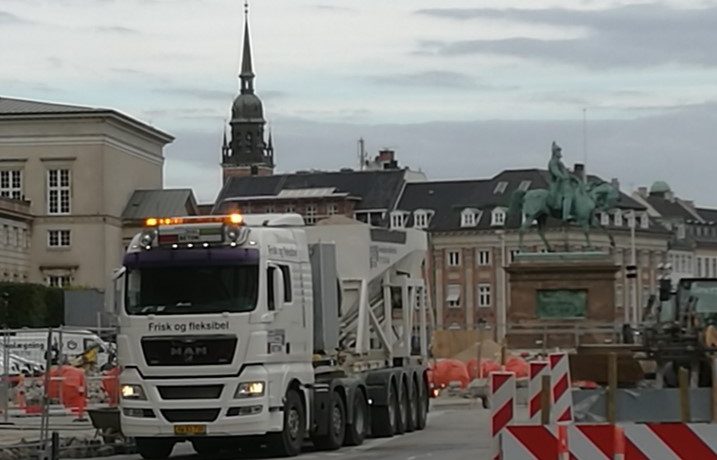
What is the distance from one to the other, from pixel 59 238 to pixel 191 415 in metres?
104

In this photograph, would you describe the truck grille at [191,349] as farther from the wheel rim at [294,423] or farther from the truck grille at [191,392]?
the wheel rim at [294,423]

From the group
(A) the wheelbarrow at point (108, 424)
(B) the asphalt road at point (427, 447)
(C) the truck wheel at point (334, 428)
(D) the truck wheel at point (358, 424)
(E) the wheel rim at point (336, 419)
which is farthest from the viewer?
(A) the wheelbarrow at point (108, 424)

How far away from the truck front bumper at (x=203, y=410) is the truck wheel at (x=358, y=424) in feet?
12.8

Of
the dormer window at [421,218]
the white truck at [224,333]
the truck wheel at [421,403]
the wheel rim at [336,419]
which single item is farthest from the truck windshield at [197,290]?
the dormer window at [421,218]

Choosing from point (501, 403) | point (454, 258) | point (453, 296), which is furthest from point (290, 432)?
point (454, 258)

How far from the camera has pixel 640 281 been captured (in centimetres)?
14875

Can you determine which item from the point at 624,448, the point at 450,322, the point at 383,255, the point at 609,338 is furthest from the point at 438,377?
the point at 450,322

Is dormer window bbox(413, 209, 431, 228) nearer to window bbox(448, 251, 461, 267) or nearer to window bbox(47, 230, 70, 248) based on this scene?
window bbox(448, 251, 461, 267)

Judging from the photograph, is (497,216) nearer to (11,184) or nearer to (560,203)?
(11,184)

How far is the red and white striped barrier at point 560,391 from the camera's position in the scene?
19203 millimetres

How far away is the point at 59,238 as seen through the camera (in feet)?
425

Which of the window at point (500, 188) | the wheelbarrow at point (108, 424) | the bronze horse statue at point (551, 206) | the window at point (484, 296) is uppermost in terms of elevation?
the window at point (500, 188)

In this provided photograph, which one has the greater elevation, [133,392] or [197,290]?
[197,290]

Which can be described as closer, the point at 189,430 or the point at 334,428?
the point at 189,430
